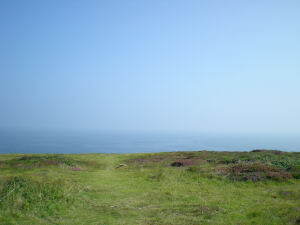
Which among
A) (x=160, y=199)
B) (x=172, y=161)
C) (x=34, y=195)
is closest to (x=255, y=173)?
(x=160, y=199)

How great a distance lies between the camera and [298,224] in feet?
37.8

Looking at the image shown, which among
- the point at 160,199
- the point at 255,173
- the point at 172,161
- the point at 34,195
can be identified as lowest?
the point at 172,161

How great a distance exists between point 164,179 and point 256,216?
1286 cm

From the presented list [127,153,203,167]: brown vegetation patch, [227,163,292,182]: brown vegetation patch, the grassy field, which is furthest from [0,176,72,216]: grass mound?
[127,153,203,167]: brown vegetation patch

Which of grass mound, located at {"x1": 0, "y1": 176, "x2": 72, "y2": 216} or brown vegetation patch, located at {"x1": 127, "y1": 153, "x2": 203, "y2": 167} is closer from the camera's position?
grass mound, located at {"x1": 0, "y1": 176, "x2": 72, "y2": 216}

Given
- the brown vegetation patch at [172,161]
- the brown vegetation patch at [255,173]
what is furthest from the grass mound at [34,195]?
the brown vegetation patch at [172,161]

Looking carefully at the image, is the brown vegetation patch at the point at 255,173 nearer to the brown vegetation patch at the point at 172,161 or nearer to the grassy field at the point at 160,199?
the grassy field at the point at 160,199

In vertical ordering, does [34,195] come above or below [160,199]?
above

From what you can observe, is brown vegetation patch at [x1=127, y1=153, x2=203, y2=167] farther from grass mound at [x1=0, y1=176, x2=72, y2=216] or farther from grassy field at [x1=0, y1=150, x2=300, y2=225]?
grass mound at [x1=0, y1=176, x2=72, y2=216]

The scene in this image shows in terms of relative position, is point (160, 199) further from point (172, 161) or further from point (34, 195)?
point (172, 161)

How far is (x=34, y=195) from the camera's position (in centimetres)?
1697

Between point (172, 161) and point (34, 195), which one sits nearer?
point (34, 195)

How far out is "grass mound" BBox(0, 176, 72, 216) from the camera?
15.3 meters

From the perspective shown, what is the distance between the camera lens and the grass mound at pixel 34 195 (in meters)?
15.3
